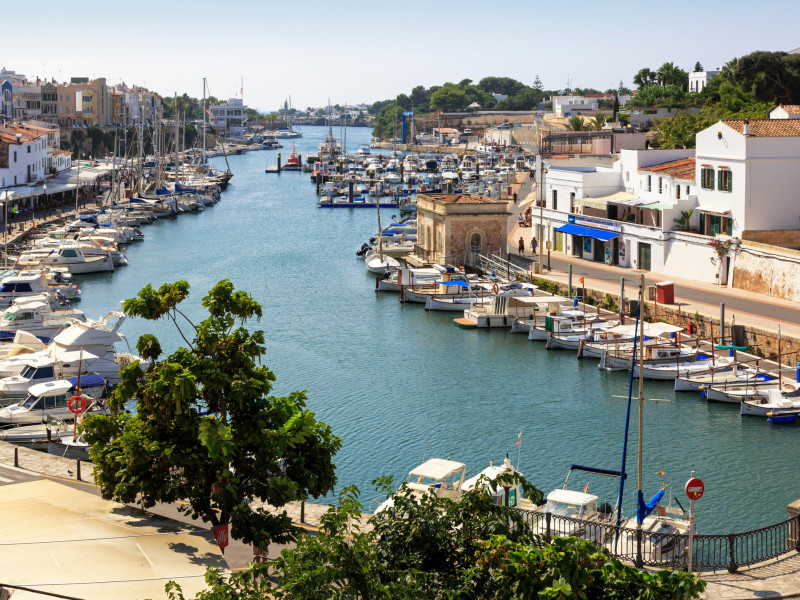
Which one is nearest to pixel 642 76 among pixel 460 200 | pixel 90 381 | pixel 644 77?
pixel 644 77

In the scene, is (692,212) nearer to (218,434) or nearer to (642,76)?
(218,434)

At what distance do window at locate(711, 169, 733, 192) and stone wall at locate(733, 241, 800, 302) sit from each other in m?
3.42

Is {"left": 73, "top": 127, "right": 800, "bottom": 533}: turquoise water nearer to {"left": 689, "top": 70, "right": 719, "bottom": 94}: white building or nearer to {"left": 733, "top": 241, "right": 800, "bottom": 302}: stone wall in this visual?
{"left": 733, "top": 241, "right": 800, "bottom": 302}: stone wall

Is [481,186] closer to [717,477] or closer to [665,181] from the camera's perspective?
[665,181]

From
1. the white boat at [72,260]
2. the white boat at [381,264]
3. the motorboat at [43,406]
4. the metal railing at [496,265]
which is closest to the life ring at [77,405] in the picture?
the motorboat at [43,406]

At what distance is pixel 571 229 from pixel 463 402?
83.4ft

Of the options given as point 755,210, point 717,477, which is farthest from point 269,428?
point 755,210

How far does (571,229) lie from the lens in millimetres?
61031

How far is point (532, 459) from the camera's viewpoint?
31062mm

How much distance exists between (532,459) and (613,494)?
349 cm

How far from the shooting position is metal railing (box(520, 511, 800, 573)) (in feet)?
67.0

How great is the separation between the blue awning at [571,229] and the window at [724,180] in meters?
9.91

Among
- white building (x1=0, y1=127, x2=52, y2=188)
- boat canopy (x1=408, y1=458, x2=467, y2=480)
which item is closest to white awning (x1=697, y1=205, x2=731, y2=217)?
boat canopy (x1=408, y1=458, x2=467, y2=480)

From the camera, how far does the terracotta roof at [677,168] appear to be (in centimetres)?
5566
